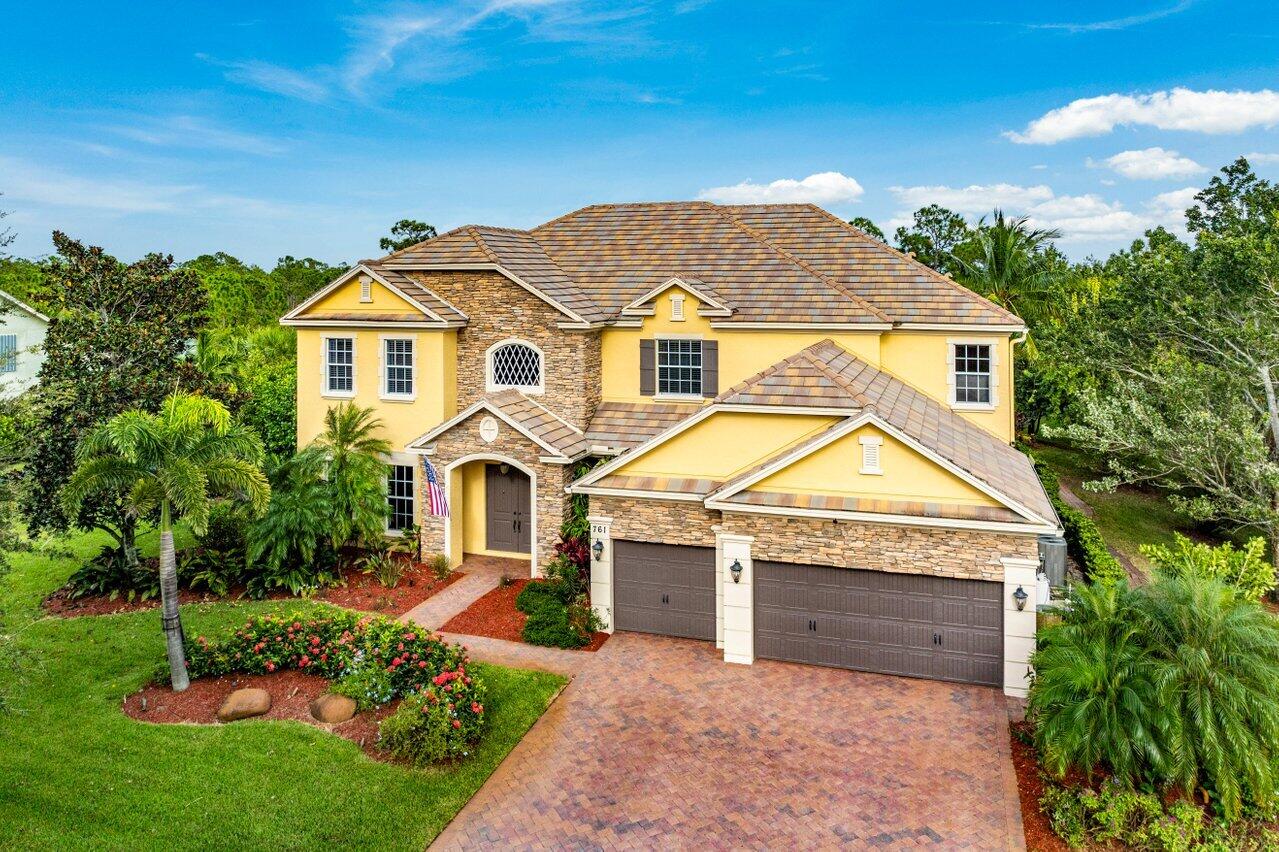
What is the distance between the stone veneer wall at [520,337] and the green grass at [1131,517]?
1600 centimetres

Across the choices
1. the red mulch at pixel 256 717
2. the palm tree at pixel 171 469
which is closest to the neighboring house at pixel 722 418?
the red mulch at pixel 256 717

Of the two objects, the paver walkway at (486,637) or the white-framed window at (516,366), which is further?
the white-framed window at (516,366)

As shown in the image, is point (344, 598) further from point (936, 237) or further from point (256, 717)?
point (936, 237)

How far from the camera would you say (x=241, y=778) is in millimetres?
11836

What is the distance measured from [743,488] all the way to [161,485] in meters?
10.4

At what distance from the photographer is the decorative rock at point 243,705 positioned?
1362cm

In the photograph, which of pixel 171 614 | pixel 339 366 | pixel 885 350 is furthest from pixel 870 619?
pixel 339 366

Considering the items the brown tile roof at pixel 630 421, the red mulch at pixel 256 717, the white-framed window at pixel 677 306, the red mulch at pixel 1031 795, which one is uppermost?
the white-framed window at pixel 677 306

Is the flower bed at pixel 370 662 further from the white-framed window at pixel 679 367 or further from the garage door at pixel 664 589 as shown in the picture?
the white-framed window at pixel 679 367

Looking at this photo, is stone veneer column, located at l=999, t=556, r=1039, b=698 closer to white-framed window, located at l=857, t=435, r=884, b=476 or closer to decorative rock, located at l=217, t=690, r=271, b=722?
white-framed window, located at l=857, t=435, r=884, b=476

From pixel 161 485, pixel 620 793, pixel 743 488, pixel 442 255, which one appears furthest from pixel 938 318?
pixel 161 485

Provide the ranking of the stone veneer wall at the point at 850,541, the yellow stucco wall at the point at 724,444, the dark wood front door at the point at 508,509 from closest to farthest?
the stone veneer wall at the point at 850,541, the yellow stucco wall at the point at 724,444, the dark wood front door at the point at 508,509

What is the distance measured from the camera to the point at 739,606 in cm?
1605

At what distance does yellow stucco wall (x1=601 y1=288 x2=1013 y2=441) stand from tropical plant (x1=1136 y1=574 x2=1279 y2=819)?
11000 millimetres
